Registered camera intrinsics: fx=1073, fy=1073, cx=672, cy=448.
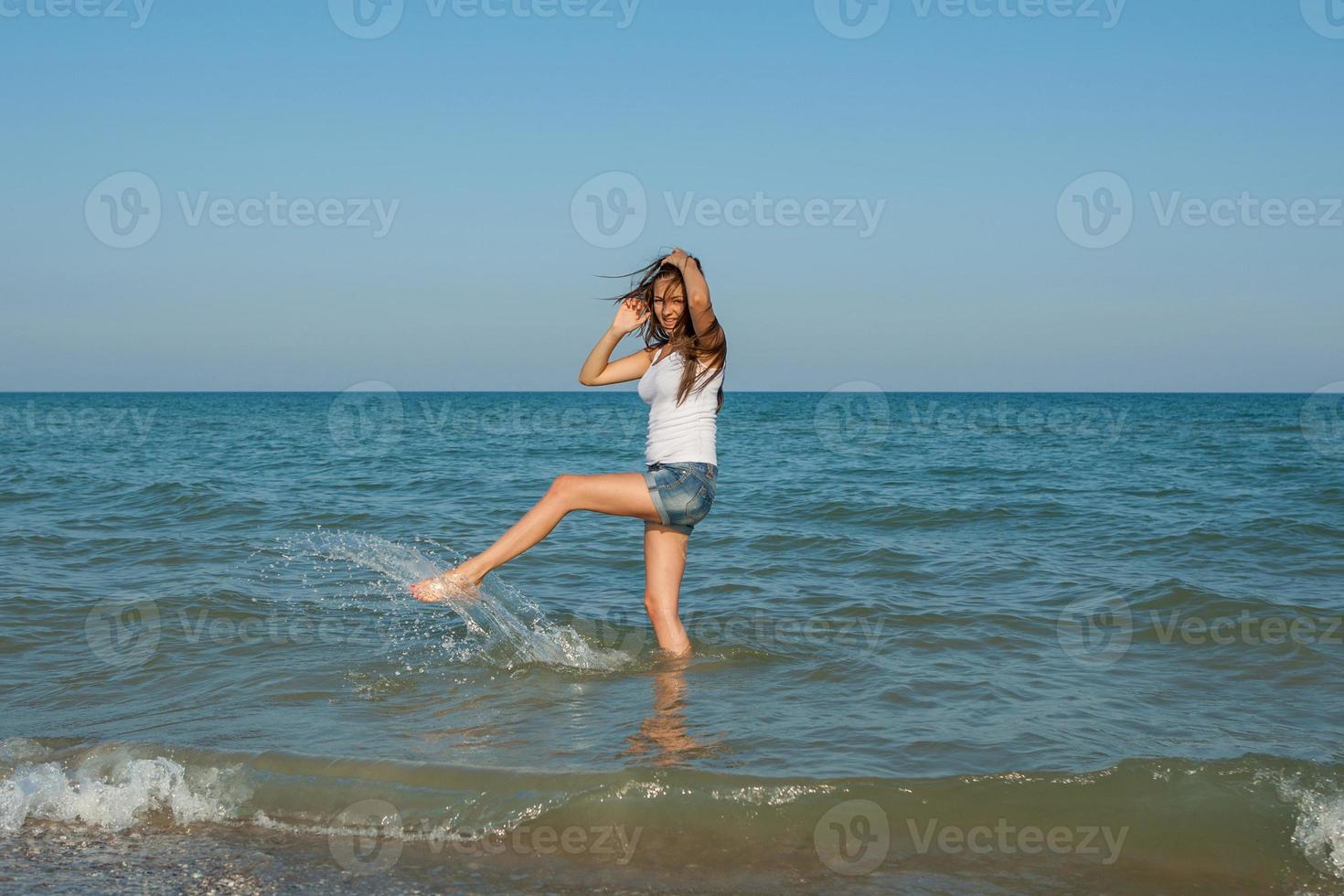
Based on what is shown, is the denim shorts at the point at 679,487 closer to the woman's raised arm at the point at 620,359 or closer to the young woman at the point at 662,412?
the young woman at the point at 662,412

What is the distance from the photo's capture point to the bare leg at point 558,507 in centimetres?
488

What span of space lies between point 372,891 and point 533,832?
0.64m

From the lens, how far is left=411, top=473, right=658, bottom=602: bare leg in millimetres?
4879

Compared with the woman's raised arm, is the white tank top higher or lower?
lower

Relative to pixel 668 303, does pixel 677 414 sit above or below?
below

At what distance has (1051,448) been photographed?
23.2 m

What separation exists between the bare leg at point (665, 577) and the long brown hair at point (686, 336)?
2.46ft

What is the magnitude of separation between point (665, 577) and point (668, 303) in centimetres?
141

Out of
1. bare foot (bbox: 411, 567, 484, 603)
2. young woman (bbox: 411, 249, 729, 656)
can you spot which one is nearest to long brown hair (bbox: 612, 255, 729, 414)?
young woman (bbox: 411, 249, 729, 656)

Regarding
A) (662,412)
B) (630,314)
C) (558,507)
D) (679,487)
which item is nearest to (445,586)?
(558,507)

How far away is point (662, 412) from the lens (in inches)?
199

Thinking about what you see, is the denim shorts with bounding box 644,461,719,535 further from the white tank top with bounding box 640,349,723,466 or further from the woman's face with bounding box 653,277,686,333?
the woman's face with bounding box 653,277,686,333

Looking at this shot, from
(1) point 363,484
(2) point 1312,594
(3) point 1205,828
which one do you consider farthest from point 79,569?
(2) point 1312,594

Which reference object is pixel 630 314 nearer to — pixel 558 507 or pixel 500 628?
pixel 558 507
